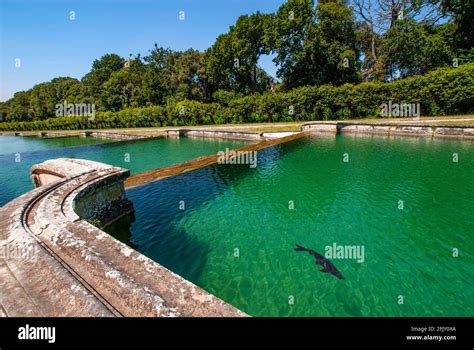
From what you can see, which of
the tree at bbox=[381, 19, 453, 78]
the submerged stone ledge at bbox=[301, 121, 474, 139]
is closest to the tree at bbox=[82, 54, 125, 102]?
the submerged stone ledge at bbox=[301, 121, 474, 139]

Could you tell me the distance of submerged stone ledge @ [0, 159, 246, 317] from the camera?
9.14ft

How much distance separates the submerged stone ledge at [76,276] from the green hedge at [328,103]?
31162 mm

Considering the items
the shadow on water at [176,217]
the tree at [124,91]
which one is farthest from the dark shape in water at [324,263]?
the tree at [124,91]

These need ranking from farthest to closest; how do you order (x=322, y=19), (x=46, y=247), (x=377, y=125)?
(x=322, y=19), (x=377, y=125), (x=46, y=247)

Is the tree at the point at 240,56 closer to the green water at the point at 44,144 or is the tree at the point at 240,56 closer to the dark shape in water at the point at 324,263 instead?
the green water at the point at 44,144

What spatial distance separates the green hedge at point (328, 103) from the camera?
24.6m

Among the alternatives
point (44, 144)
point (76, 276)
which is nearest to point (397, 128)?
point (76, 276)

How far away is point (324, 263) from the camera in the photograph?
230 inches

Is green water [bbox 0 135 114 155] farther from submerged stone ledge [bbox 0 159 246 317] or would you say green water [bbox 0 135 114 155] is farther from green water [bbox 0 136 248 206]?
submerged stone ledge [bbox 0 159 246 317]

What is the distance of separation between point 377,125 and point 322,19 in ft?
74.1

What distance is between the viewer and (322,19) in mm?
36500

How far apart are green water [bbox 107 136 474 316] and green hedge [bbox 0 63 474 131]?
1582 cm
